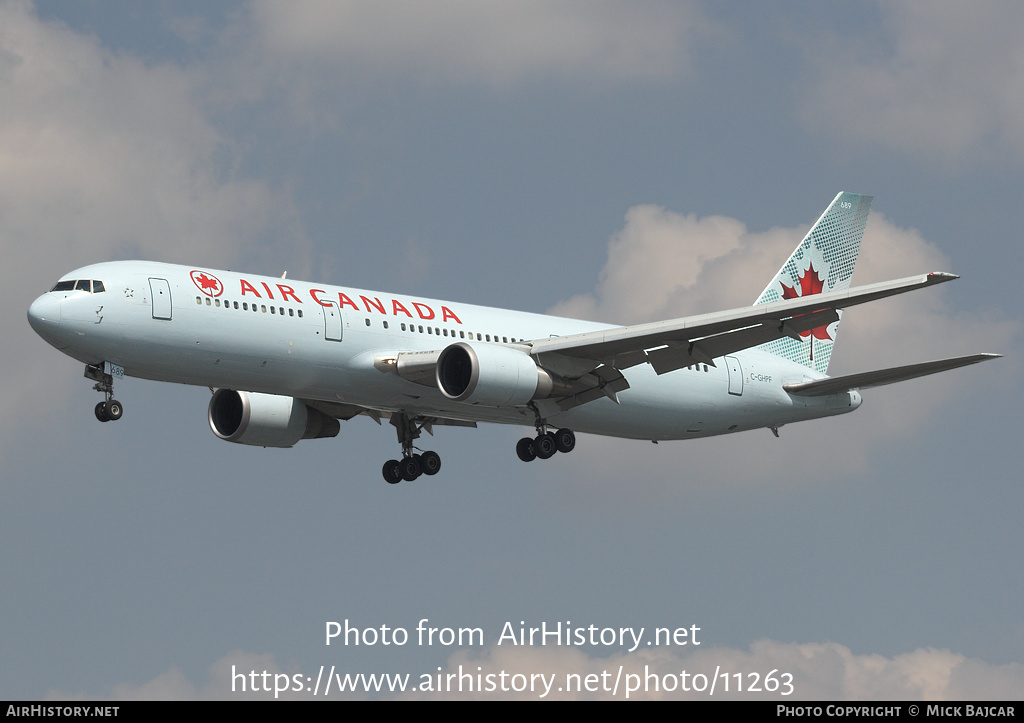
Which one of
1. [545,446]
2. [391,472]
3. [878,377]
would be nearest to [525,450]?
[545,446]

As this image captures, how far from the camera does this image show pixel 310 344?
37500mm

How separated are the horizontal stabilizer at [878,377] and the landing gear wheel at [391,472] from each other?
13.2 metres

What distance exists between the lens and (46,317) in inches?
A: 1371

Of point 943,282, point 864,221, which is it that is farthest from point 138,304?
point 864,221

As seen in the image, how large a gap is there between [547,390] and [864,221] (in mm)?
19934

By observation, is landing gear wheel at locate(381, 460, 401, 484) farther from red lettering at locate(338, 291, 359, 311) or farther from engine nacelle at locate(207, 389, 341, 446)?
red lettering at locate(338, 291, 359, 311)

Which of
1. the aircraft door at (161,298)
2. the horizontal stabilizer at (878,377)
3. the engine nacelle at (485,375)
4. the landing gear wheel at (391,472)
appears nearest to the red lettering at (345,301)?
the engine nacelle at (485,375)

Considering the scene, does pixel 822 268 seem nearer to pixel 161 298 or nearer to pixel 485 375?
pixel 485 375

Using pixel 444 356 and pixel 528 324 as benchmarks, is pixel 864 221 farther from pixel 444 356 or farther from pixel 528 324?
pixel 444 356

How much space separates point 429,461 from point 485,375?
7.79 metres

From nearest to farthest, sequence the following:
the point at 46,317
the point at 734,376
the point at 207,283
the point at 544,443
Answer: the point at 46,317 → the point at 207,283 → the point at 544,443 → the point at 734,376

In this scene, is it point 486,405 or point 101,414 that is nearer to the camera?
point 101,414

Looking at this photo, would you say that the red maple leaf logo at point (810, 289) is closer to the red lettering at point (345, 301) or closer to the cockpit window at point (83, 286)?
the red lettering at point (345, 301)

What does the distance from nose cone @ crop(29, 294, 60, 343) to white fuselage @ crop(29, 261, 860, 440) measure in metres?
0.02
